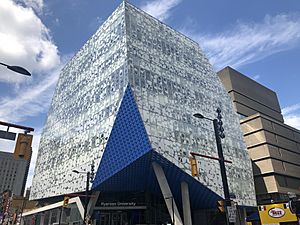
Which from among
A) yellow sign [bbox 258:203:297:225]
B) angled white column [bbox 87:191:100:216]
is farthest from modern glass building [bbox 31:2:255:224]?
yellow sign [bbox 258:203:297:225]

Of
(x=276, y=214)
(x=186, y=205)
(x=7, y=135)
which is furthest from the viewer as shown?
(x=186, y=205)

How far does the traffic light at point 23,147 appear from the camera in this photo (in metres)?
8.00

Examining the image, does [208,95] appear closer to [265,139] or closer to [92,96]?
[265,139]

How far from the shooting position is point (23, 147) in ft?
26.8

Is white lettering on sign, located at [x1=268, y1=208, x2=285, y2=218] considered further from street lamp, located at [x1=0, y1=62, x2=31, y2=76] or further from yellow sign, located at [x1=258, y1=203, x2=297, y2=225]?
street lamp, located at [x1=0, y1=62, x2=31, y2=76]

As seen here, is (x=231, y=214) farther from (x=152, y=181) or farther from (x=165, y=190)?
(x=152, y=181)

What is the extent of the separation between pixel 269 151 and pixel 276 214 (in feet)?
116

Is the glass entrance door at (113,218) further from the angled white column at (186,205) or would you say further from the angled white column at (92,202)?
the angled white column at (186,205)

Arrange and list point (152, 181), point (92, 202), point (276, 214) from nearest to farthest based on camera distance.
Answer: point (276, 214) < point (92, 202) < point (152, 181)

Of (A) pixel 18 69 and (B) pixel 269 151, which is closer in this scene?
(A) pixel 18 69

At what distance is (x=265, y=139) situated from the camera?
55875 millimetres

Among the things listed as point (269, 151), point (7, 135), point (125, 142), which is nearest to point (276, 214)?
point (125, 142)

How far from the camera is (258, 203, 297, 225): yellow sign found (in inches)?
843

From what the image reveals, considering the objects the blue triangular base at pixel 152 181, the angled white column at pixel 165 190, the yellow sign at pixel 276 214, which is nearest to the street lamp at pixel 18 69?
the yellow sign at pixel 276 214
